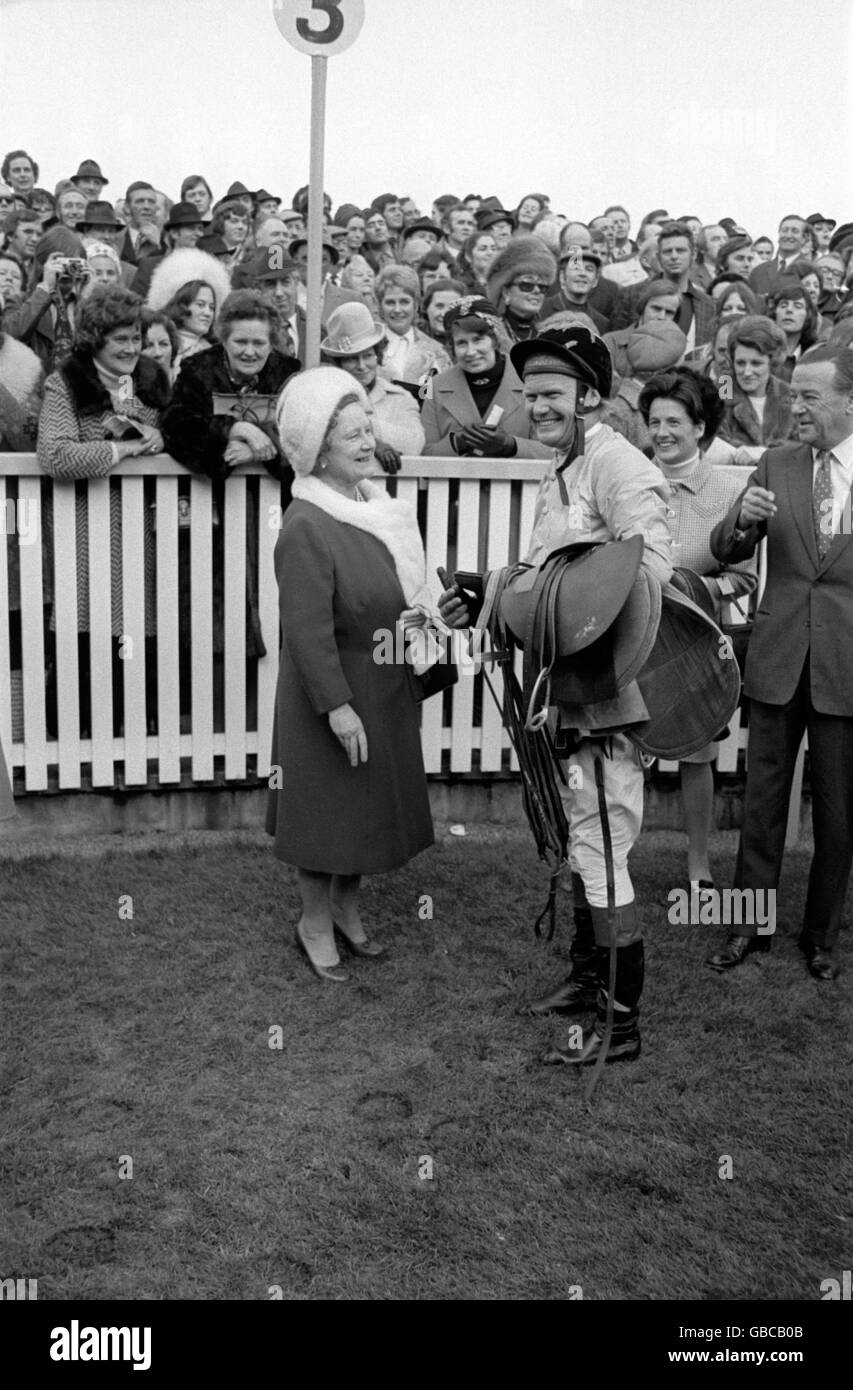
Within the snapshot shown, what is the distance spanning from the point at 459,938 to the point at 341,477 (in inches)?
66.5

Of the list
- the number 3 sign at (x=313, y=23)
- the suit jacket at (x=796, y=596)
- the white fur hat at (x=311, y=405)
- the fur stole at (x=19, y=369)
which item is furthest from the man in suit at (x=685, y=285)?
the white fur hat at (x=311, y=405)

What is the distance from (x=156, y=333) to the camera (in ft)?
22.6

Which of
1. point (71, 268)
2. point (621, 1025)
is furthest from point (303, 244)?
point (621, 1025)

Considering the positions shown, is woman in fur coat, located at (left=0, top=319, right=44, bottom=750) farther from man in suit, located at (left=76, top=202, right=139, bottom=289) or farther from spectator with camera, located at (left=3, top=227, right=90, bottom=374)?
man in suit, located at (left=76, top=202, right=139, bottom=289)

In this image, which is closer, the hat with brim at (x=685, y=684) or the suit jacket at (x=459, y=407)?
the hat with brim at (x=685, y=684)

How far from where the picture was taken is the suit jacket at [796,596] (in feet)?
15.9

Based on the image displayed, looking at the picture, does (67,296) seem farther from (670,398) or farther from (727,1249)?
(727,1249)

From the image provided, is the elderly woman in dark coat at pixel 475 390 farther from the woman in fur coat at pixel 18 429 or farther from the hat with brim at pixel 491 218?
the hat with brim at pixel 491 218

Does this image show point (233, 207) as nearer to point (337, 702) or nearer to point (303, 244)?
point (303, 244)

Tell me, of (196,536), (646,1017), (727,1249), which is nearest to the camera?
(727,1249)

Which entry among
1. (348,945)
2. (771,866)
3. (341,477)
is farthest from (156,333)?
(771,866)

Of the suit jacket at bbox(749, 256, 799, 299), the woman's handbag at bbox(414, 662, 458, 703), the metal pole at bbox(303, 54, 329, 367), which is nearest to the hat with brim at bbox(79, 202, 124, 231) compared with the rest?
the suit jacket at bbox(749, 256, 799, 299)

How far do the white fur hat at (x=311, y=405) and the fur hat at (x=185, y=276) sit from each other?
3.20 metres

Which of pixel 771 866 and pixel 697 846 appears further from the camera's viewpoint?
pixel 697 846
